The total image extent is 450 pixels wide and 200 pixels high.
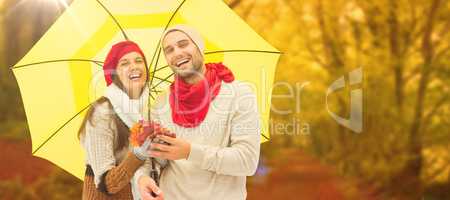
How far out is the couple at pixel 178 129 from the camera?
181cm

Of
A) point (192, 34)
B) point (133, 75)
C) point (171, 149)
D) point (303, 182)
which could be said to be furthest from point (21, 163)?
point (303, 182)

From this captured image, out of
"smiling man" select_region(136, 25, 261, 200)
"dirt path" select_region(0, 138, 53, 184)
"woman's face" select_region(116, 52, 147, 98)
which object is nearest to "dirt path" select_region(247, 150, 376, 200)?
"smiling man" select_region(136, 25, 261, 200)

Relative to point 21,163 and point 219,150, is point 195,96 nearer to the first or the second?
point 219,150

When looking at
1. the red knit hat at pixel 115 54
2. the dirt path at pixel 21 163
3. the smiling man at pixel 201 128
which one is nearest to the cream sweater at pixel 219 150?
the smiling man at pixel 201 128

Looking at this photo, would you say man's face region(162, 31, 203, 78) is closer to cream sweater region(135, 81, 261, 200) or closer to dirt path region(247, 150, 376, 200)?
cream sweater region(135, 81, 261, 200)

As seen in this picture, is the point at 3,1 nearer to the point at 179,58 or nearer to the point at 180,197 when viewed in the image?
the point at 179,58

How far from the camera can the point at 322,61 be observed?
7.82 feet

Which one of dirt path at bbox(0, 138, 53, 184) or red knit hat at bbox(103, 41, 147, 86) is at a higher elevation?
red knit hat at bbox(103, 41, 147, 86)

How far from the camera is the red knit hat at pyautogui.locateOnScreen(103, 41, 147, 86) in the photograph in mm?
1953

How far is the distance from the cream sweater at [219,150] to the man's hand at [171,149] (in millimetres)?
24

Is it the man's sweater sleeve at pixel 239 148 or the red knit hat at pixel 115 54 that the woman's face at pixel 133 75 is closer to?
the red knit hat at pixel 115 54

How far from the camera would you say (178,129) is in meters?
1.89

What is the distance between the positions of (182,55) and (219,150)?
0.35 metres

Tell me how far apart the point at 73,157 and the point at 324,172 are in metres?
1.07
